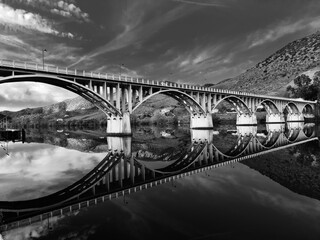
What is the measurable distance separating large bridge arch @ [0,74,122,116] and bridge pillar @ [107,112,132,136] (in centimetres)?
126

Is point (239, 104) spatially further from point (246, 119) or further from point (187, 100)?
point (187, 100)

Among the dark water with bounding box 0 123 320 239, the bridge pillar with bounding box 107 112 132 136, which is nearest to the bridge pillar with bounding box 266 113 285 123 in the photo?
the bridge pillar with bounding box 107 112 132 136

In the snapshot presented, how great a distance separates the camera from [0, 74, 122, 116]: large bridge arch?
4124cm

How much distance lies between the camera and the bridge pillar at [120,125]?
57378 mm

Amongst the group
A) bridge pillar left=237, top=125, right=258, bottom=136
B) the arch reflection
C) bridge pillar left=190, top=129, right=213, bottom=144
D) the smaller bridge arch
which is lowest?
the arch reflection

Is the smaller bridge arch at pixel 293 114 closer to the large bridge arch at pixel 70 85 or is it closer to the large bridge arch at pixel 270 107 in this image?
the large bridge arch at pixel 270 107

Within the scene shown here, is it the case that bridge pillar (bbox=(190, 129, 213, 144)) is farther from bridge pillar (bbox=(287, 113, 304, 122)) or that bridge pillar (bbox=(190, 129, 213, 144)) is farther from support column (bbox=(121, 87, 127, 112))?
bridge pillar (bbox=(287, 113, 304, 122))

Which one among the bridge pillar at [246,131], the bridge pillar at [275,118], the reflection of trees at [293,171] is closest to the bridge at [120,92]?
the bridge pillar at [246,131]

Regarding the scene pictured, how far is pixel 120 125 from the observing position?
192ft

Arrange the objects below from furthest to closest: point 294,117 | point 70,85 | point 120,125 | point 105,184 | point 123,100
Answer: point 294,117, point 120,125, point 123,100, point 70,85, point 105,184

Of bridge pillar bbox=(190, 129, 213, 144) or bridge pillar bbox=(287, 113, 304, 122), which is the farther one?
bridge pillar bbox=(287, 113, 304, 122)

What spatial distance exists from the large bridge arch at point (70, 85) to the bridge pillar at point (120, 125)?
4.14 ft

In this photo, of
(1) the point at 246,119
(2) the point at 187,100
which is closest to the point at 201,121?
(2) the point at 187,100

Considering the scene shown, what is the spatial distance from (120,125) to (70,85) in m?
14.6
